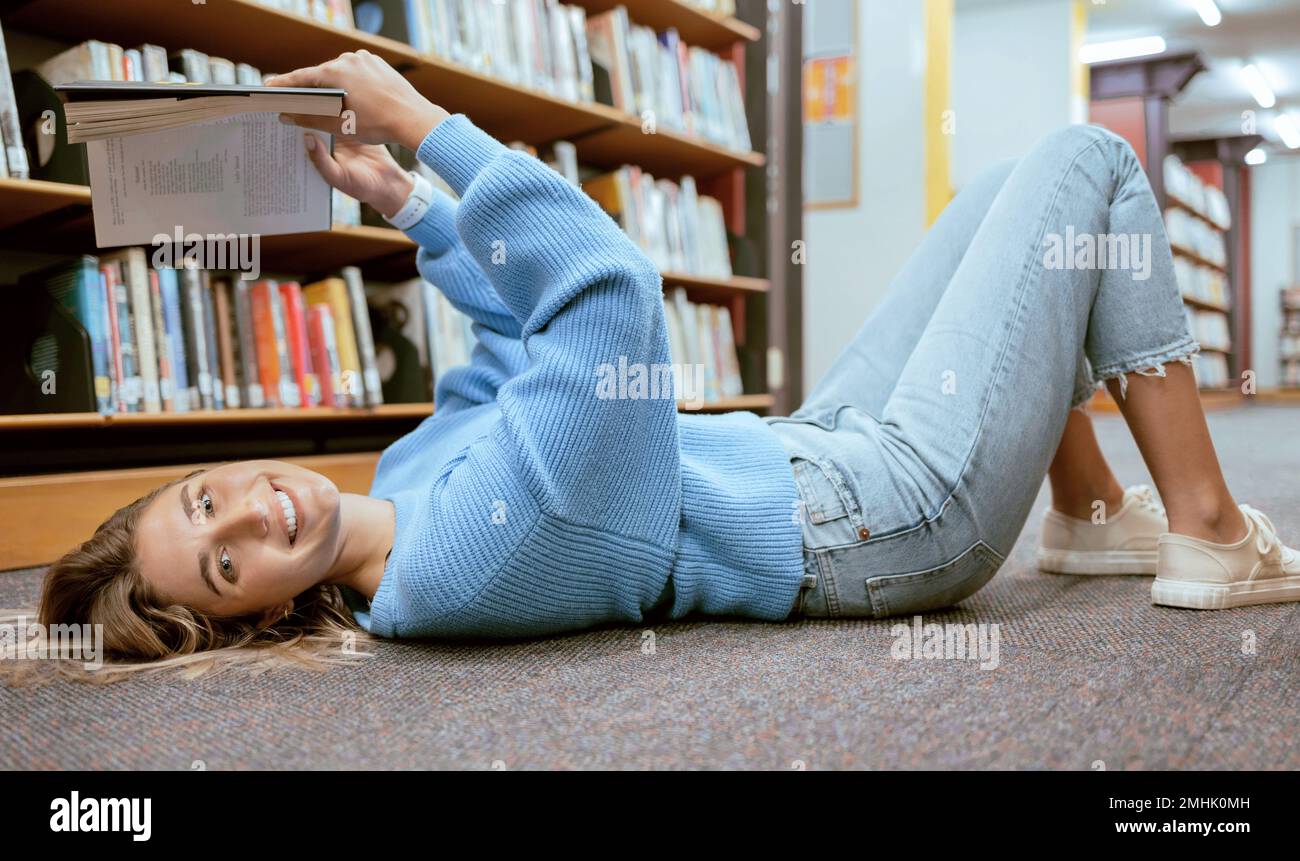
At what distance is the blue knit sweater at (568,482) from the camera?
91 cm

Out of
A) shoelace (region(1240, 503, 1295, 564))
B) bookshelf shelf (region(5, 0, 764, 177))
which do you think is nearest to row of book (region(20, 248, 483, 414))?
bookshelf shelf (region(5, 0, 764, 177))

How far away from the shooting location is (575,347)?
2.99ft

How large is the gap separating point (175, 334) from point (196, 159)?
27.6 inches

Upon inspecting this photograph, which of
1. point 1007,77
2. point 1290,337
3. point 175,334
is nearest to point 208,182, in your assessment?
point 175,334

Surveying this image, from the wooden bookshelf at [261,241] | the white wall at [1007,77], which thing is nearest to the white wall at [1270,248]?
the white wall at [1007,77]

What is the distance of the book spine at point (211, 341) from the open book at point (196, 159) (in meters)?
0.63

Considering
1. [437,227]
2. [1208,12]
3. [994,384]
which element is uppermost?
[1208,12]

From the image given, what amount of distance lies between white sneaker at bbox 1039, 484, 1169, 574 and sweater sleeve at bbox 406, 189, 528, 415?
2.70 ft

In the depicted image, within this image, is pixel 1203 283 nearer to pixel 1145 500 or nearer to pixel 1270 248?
pixel 1270 248

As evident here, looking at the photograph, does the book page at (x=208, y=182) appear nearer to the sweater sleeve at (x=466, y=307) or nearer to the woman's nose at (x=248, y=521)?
the sweater sleeve at (x=466, y=307)

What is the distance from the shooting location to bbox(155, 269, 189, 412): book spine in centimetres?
170

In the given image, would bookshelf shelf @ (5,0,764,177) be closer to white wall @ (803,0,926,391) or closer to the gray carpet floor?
the gray carpet floor
